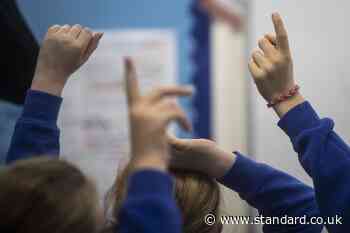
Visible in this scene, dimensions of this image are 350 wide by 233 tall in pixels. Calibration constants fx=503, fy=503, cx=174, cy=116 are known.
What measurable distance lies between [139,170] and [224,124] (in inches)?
26.5

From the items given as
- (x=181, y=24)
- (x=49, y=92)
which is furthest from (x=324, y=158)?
(x=181, y=24)

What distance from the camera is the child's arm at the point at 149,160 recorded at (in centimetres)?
48

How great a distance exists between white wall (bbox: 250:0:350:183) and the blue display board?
337mm

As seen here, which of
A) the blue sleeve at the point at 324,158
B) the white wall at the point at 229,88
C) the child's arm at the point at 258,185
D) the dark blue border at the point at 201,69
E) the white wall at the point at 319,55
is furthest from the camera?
the dark blue border at the point at 201,69

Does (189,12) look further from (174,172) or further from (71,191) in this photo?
(71,191)

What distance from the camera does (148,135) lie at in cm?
49

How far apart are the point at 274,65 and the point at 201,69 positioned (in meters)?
0.59

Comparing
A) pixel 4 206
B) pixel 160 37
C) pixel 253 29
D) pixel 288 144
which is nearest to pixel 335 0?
pixel 253 29

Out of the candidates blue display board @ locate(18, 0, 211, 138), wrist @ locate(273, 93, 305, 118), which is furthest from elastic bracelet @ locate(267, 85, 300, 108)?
blue display board @ locate(18, 0, 211, 138)

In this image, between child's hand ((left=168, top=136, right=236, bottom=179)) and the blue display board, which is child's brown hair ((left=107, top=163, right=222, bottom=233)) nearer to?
child's hand ((left=168, top=136, right=236, bottom=179))

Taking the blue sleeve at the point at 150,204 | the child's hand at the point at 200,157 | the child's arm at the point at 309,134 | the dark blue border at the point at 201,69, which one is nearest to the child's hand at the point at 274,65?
the child's arm at the point at 309,134

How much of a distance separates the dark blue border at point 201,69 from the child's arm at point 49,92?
54cm

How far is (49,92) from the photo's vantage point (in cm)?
67

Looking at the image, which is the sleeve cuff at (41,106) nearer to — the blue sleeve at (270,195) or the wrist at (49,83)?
the wrist at (49,83)
